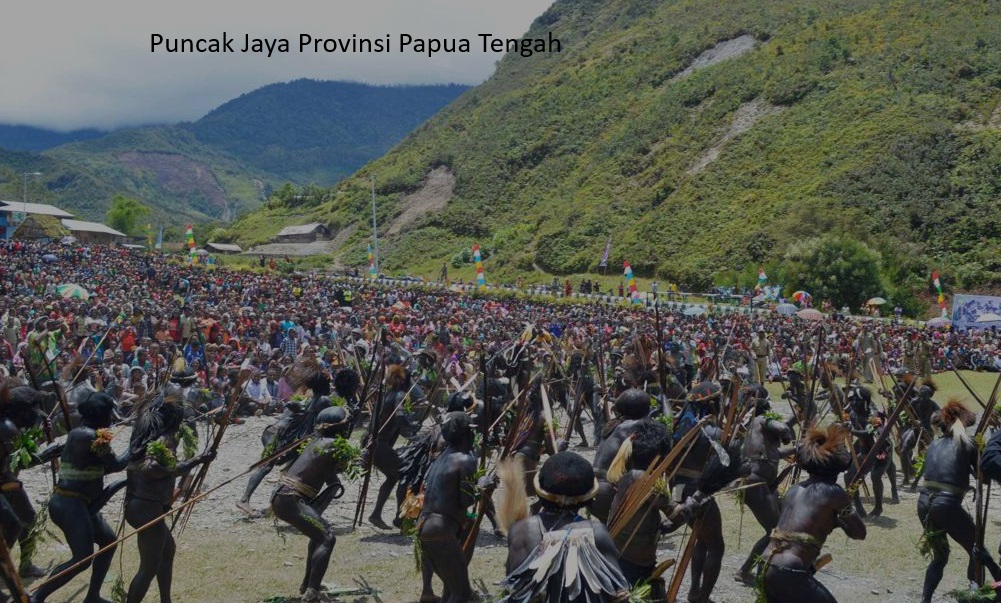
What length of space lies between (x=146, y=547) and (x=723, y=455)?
423 centimetres

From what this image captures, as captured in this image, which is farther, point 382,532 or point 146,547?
point 382,532

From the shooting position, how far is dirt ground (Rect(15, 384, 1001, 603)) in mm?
8078

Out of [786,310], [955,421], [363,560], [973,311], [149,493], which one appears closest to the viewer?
[149,493]

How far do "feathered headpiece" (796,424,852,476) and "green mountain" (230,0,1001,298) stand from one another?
154 feet

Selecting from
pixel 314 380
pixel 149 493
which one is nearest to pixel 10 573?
pixel 149 493

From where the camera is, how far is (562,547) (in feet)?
14.0

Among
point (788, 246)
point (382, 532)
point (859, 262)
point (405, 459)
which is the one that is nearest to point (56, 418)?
point (382, 532)

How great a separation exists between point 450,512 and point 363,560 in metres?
2.85

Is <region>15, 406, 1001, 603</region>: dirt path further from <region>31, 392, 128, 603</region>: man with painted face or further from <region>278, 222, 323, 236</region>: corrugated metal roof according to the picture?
<region>278, 222, 323, 236</region>: corrugated metal roof

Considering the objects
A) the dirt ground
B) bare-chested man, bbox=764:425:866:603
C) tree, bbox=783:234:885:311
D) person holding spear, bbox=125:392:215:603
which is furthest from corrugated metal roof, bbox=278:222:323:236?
bare-chested man, bbox=764:425:866:603

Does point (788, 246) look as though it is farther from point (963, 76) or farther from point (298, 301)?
point (298, 301)

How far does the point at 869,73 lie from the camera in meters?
74.0

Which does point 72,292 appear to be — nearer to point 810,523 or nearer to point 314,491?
point 314,491

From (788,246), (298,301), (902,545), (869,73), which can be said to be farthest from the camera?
(869,73)
